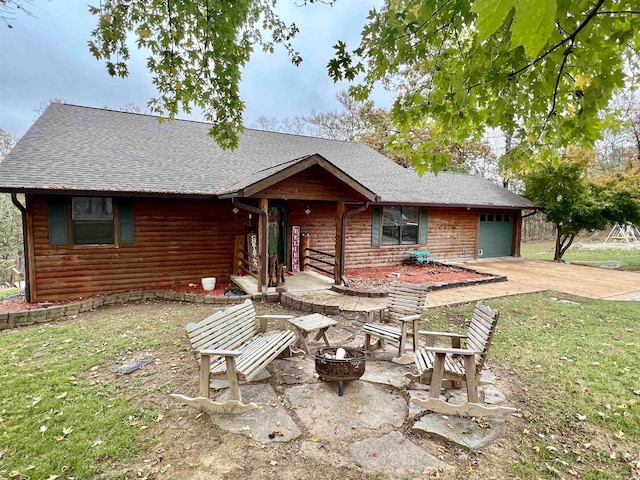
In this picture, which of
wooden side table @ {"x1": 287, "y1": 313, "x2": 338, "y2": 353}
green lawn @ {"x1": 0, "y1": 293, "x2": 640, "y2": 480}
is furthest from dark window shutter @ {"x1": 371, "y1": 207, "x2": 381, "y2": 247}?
wooden side table @ {"x1": 287, "y1": 313, "x2": 338, "y2": 353}

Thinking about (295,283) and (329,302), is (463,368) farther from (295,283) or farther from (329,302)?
(295,283)

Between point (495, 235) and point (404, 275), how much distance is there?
7.44 m

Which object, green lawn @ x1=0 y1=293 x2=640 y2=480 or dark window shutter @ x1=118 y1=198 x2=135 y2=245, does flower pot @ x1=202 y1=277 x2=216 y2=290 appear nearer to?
green lawn @ x1=0 y1=293 x2=640 y2=480

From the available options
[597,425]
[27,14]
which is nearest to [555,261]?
[597,425]

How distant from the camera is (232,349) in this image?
13.0 feet

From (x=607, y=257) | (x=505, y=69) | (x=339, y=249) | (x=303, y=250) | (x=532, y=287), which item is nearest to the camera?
(x=505, y=69)

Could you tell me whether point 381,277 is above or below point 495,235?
below

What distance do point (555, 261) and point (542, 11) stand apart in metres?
17.7

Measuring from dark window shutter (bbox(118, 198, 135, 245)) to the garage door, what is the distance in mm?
13740

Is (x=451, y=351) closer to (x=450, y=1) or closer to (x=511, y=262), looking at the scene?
(x=450, y=1)

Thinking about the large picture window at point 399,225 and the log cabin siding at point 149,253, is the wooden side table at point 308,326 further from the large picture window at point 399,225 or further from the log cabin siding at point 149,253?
the large picture window at point 399,225

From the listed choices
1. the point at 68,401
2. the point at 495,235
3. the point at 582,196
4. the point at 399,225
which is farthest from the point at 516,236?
the point at 68,401

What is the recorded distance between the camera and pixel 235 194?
24.5ft

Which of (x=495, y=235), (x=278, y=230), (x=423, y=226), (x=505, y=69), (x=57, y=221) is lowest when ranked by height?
(x=495, y=235)
